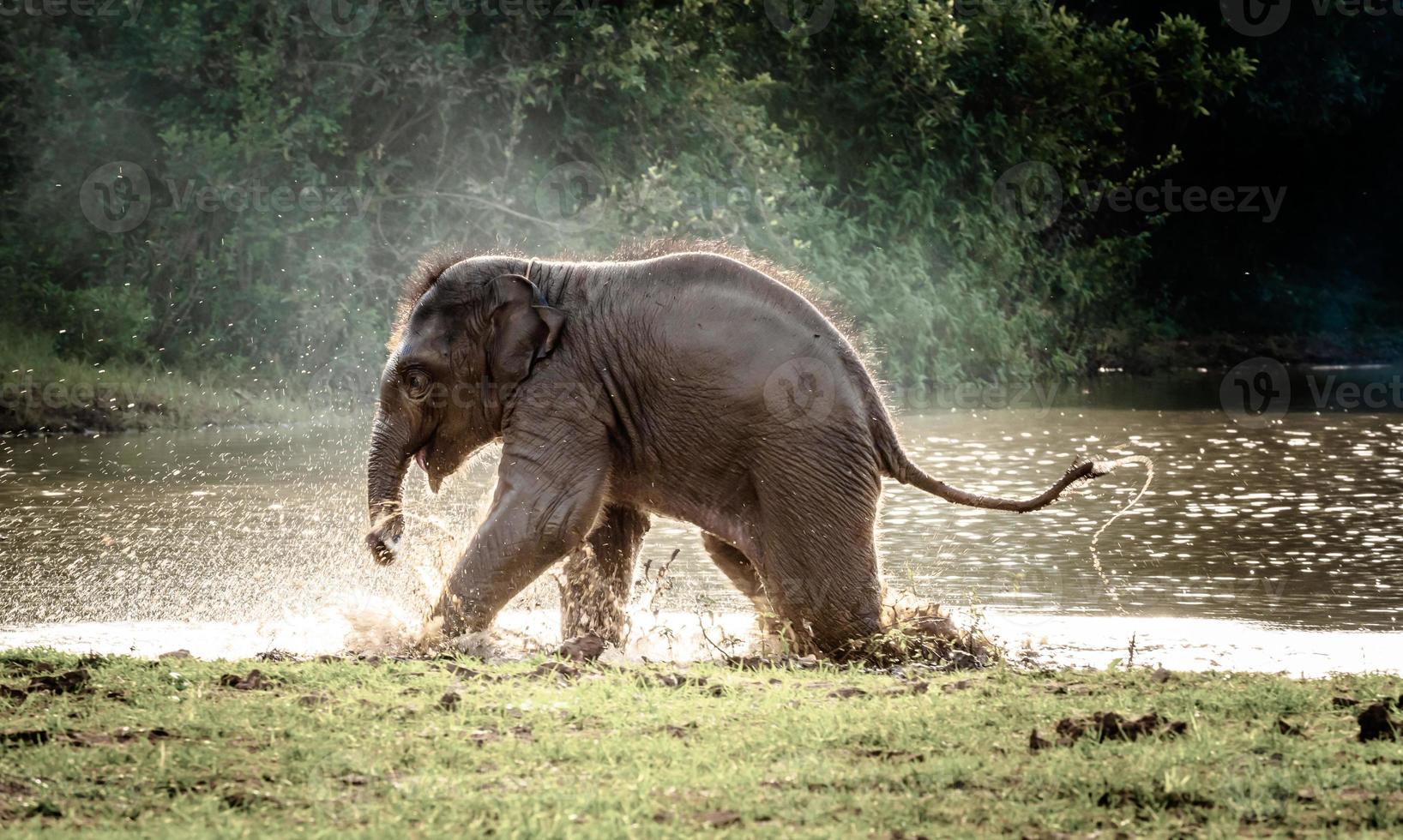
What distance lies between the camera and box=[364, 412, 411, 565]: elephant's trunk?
7902 millimetres

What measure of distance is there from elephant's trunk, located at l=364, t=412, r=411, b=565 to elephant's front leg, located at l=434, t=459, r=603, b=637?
1.98 feet

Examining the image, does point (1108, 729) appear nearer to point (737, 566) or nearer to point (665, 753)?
point (665, 753)

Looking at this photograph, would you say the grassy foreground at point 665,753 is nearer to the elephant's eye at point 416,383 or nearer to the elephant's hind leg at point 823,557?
the elephant's hind leg at point 823,557

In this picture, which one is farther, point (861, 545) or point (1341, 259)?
point (1341, 259)

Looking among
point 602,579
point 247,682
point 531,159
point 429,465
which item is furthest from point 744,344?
point 531,159

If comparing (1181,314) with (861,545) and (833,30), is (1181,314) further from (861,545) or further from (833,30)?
(861,545)

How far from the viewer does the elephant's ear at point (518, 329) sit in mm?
7715

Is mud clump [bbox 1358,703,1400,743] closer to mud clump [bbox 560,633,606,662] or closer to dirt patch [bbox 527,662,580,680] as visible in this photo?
dirt patch [bbox 527,662,580,680]

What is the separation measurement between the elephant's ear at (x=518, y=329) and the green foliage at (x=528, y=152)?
46.8 ft

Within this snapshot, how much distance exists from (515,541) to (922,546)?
4520 millimetres

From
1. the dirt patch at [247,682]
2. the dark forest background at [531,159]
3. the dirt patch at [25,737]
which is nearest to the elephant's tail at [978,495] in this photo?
the dirt patch at [247,682]

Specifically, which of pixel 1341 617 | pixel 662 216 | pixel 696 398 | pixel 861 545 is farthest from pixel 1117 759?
pixel 662 216

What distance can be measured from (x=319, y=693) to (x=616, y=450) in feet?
7.34

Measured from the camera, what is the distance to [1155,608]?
29.9 feet
